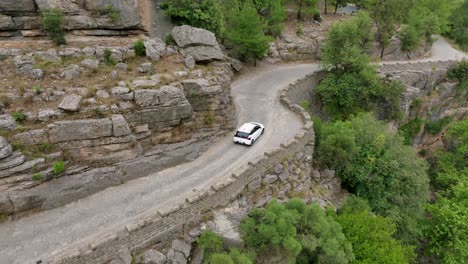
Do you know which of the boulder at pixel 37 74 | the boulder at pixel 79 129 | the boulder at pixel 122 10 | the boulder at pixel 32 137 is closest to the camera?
the boulder at pixel 32 137

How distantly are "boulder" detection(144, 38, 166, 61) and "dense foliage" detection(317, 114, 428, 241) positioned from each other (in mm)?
13158

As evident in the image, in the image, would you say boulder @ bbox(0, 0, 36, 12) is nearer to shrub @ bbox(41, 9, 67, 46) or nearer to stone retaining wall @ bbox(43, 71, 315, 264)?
shrub @ bbox(41, 9, 67, 46)

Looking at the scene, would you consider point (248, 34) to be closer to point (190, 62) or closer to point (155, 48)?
point (190, 62)

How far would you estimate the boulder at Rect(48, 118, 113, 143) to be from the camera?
1638cm

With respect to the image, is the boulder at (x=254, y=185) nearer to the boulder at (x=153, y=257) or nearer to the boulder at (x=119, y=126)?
the boulder at (x=153, y=257)

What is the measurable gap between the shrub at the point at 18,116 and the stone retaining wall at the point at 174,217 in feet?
23.5

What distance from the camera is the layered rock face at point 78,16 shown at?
21141 millimetres

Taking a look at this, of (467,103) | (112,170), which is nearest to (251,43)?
(112,170)

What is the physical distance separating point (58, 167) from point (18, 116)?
3.24 metres

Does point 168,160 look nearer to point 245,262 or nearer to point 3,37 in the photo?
point 245,262

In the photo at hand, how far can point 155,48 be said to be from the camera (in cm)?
2266

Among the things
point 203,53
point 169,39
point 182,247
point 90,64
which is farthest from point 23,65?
point 182,247

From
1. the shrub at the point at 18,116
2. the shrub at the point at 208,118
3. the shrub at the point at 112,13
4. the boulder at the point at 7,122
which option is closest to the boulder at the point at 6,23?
the shrub at the point at 112,13

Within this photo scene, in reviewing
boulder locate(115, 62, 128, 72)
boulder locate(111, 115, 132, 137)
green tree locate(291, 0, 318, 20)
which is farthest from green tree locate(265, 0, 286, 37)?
boulder locate(111, 115, 132, 137)
